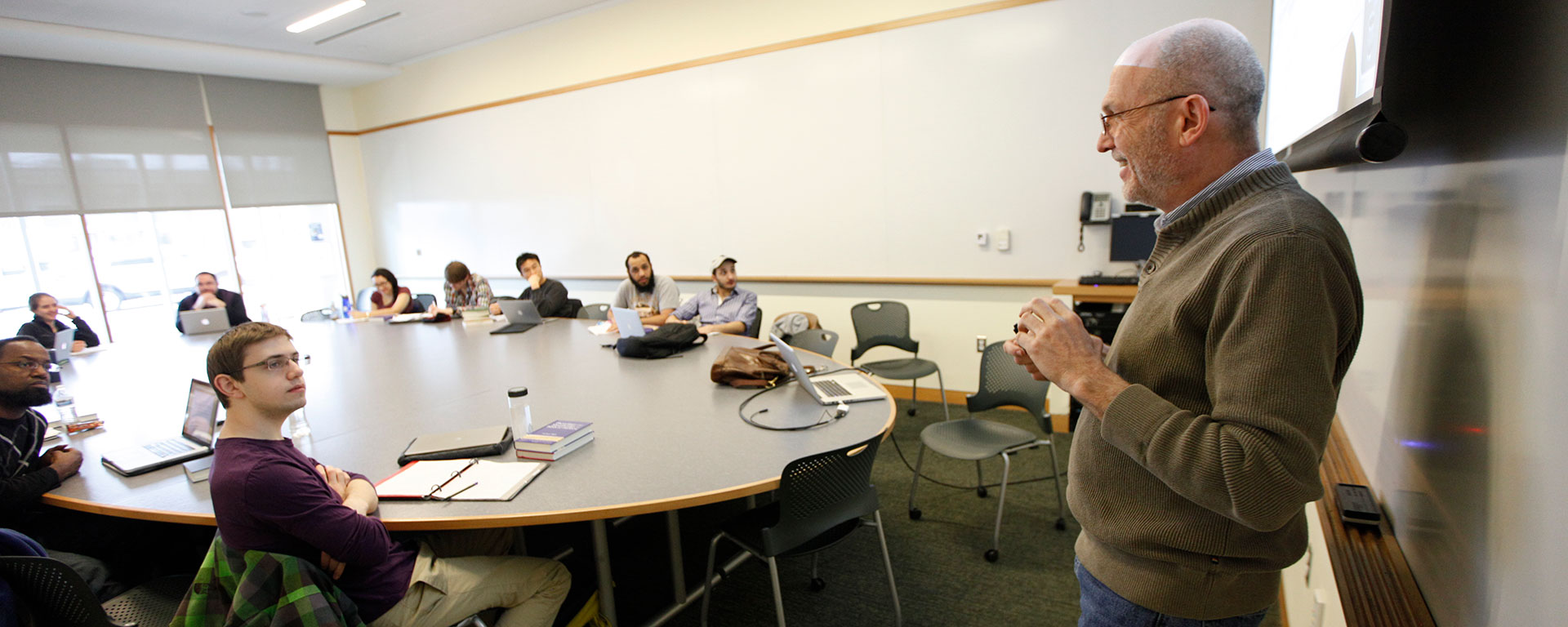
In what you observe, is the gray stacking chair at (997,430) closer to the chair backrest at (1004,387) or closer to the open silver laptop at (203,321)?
the chair backrest at (1004,387)

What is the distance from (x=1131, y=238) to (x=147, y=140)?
947 cm

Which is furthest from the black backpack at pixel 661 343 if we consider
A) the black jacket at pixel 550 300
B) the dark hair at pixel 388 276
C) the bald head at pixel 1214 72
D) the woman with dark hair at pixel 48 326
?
the woman with dark hair at pixel 48 326

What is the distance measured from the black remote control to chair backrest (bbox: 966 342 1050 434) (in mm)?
1514

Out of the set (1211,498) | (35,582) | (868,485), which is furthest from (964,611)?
(35,582)

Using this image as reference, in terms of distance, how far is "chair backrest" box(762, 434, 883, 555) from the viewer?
1.90 meters

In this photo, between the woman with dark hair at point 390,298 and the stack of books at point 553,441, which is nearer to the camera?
the stack of books at point 553,441

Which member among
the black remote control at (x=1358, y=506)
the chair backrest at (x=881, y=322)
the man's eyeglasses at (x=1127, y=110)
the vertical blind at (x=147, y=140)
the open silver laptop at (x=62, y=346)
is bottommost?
the chair backrest at (x=881, y=322)

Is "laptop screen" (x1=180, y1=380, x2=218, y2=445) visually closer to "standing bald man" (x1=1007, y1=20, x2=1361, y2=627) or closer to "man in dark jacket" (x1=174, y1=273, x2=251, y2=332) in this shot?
"standing bald man" (x1=1007, y1=20, x2=1361, y2=627)

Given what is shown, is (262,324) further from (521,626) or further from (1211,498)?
(1211,498)

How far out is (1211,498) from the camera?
88 centimetres

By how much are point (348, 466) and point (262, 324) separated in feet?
2.01

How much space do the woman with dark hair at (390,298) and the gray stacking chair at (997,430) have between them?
204 inches

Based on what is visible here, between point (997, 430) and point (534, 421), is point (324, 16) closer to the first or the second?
point (534, 421)

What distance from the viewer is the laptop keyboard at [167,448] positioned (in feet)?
7.65
